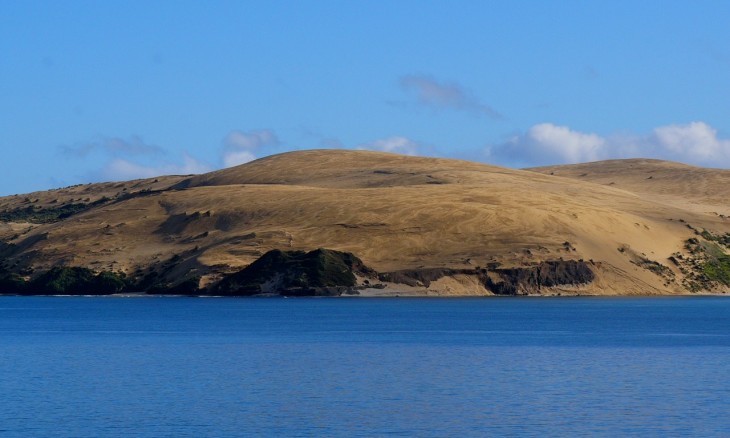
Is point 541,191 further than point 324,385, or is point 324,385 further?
point 541,191

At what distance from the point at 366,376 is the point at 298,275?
268 feet

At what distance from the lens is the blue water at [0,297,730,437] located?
4316 centimetres

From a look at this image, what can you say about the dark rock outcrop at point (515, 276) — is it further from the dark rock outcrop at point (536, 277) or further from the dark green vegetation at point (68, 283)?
the dark green vegetation at point (68, 283)

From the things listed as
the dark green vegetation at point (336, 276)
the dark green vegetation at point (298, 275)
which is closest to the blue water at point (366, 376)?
the dark green vegetation at point (336, 276)

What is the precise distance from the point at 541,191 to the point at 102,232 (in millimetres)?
59702

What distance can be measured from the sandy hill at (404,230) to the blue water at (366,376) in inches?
1600

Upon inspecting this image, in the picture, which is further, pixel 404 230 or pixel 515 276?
pixel 404 230

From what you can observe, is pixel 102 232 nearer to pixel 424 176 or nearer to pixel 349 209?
pixel 349 209

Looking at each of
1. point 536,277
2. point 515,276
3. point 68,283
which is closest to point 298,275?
point 515,276

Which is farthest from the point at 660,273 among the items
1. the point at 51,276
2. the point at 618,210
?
the point at 51,276

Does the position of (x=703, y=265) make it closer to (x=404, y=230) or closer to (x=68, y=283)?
(x=404, y=230)

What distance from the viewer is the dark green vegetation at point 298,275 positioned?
448 ft

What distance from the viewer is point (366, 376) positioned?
185 ft

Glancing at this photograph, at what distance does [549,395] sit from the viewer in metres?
49.7
